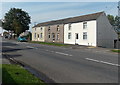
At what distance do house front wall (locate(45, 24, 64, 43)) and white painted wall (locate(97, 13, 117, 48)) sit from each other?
1201cm

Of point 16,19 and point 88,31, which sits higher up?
point 16,19

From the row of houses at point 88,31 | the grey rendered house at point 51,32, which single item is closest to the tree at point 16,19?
the grey rendered house at point 51,32

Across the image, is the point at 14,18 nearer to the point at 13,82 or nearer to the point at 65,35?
the point at 65,35

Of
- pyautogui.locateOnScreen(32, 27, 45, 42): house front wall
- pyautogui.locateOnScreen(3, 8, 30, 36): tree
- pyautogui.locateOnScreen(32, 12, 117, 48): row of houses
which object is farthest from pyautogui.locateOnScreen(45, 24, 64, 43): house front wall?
pyautogui.locateOnScreen(3, 8, 30, 36): tree

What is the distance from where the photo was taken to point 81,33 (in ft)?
130

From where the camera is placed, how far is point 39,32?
58.7m

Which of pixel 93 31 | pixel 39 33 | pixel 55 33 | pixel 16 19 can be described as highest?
pixel 16 19

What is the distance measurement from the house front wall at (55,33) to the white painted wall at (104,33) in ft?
39.4

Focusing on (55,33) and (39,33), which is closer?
(55,33)

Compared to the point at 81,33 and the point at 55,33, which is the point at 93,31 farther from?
the point at 55,33

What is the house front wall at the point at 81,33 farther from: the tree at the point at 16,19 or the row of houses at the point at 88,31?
the tree at the point at 16,19

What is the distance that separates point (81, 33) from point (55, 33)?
38.9ft

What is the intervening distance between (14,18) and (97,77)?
8216 centimetres

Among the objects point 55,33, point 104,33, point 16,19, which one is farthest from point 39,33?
point 16,19
